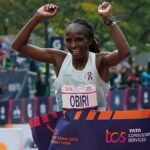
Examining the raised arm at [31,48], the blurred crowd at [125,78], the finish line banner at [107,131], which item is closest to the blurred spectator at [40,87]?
the blurred crowd at [125,78]

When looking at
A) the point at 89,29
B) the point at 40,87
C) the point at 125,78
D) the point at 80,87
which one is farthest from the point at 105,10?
the point at 125,78

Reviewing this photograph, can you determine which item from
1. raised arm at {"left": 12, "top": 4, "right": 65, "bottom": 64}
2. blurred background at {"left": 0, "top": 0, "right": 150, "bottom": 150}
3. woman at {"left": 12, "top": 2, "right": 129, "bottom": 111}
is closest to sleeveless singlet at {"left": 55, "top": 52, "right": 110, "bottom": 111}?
woman at {"left": 12, "top": 2, "right": 129, "bottom": 111}

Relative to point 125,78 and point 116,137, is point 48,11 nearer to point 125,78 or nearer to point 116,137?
point 116,137

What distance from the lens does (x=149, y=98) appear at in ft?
85.3

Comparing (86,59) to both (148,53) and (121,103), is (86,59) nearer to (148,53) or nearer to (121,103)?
(121,103)

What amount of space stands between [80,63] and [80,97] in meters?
0.32

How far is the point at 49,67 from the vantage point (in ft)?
79.0

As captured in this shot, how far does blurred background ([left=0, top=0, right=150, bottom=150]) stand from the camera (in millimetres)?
20344

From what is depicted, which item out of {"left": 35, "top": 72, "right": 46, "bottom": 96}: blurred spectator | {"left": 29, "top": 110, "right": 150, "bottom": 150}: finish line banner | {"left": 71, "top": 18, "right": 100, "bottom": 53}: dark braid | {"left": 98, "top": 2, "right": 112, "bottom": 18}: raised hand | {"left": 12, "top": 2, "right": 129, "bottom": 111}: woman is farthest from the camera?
{"left": 35, "top": 72, "right": 46, "bottom": 96}: blurred spectator

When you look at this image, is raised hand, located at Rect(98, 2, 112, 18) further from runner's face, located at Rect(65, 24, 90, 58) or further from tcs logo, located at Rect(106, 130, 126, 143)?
tcs logo, located at Rect(106, 130, 126, 143)

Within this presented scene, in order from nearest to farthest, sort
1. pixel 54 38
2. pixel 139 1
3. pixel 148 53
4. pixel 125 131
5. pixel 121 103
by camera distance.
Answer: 1. pixel 125 131
2. pixel 54 38
3. pixel 121 103
4. pixel 139 1
5. pixel 148 53

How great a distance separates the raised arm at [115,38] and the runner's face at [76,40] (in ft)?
0.68

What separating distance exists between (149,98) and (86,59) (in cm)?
1924

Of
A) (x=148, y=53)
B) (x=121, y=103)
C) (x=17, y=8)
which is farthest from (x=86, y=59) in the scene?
(x=148, y=53)
